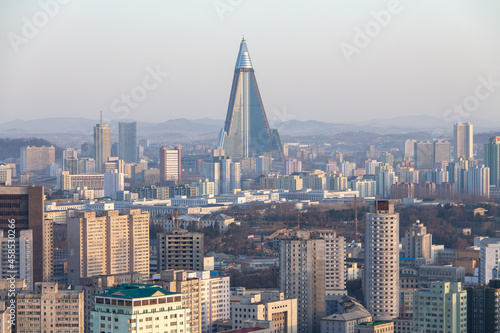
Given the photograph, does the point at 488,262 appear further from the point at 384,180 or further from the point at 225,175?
the point at 225,175

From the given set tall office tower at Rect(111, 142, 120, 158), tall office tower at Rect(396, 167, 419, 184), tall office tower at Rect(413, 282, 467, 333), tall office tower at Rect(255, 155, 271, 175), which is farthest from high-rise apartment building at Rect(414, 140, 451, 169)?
tall office tower at Rect(413, 282, 467, 333)

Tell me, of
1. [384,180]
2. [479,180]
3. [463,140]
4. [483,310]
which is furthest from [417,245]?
[463,140]

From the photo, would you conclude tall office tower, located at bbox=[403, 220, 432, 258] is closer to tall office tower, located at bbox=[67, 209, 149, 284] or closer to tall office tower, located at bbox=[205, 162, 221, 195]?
tall office tower, located at bbox=[67, 209, 149, 284]

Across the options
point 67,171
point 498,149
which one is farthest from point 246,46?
point 498,149

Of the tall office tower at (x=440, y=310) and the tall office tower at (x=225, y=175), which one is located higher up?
the tall office tower at (x=225, y=175)

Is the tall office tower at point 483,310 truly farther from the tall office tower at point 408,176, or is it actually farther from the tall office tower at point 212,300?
the tall office tower at point 408,176

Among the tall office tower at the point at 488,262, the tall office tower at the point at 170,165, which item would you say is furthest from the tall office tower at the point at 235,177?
the tall office tower at the point at 488,262
